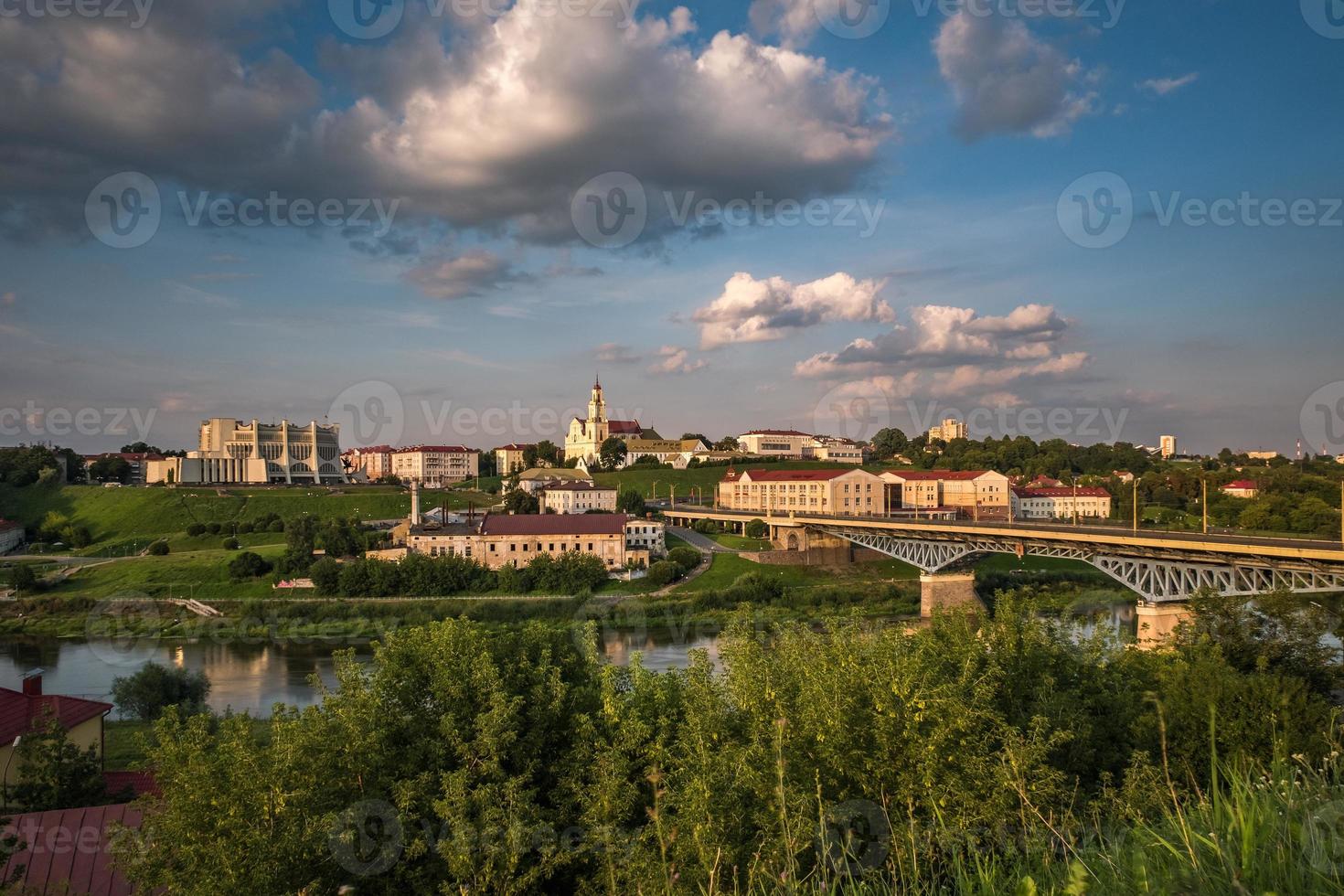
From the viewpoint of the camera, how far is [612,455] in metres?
82.1

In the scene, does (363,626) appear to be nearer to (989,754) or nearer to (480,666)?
(480,666)

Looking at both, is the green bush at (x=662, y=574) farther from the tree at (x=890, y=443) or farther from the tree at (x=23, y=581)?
the tree at (x=890, y=443)

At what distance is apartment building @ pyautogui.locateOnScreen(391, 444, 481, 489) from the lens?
94.2 meters

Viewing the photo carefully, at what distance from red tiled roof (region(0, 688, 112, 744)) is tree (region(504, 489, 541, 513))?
120 feet

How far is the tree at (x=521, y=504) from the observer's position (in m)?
49.5

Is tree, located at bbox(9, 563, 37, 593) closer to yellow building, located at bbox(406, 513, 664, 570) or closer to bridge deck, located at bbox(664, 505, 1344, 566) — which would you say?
yellow building, located at bbox(406, 513, 664, 570)

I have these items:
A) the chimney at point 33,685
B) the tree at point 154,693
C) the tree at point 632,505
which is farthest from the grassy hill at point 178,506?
the chimney at point 33,685

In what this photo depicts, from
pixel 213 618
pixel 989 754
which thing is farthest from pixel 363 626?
pixel 989 754

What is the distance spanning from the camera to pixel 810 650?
1010 cm

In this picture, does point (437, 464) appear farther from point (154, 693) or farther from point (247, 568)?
point (154, 693)

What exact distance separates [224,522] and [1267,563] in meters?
54.2

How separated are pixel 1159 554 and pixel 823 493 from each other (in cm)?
2662

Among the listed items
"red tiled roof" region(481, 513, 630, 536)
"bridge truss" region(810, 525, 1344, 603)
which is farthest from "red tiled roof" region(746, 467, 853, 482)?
"bridge truss" region(810, 525, 1344, 603)

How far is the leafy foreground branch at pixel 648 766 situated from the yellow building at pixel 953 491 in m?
43.2
